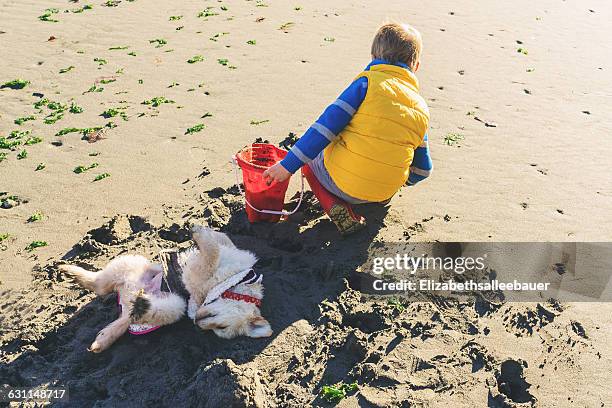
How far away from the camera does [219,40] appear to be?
8.15 m

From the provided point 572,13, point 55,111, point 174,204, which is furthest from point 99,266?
point 572,13

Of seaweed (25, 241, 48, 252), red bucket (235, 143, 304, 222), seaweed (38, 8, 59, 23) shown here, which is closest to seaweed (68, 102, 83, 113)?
seaweed (25, 241, 48, 252)

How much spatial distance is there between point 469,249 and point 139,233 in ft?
9.16

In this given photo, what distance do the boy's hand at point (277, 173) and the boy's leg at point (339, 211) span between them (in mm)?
452

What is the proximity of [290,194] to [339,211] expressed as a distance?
0.90 m

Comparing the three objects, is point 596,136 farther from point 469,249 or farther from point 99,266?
point 99,266

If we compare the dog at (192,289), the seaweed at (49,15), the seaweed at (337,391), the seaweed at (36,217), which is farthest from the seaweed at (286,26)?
the seaweed at (337,391)

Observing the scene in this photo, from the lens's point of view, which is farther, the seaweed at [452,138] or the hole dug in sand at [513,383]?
the seaweed at [452,138]

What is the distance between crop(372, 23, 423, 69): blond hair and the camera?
4125mm

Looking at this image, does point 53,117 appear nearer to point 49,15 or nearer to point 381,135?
point 49,15

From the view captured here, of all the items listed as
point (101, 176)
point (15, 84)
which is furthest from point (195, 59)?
point (101, 176)

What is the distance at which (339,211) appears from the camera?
4.46m

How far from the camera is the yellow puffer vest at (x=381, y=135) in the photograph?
159 inches

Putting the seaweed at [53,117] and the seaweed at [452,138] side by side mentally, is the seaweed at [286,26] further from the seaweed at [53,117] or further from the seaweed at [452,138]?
the seaweed at [53,117]
